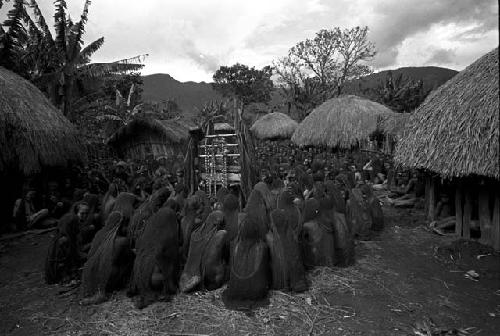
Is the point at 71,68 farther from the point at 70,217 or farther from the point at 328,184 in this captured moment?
the point at 328,184

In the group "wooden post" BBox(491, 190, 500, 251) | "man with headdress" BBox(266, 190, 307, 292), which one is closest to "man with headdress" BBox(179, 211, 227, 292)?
"man with headdress" BBox(266, 190, 307, 292)

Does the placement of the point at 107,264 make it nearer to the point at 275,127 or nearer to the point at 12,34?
the point at 12,34

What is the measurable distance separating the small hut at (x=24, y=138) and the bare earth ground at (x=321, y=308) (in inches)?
121

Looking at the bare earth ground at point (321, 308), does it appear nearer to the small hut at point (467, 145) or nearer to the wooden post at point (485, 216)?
the wooden post at point (485, 216)

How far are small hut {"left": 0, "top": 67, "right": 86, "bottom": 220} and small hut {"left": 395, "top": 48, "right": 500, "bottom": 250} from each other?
8.34 metres

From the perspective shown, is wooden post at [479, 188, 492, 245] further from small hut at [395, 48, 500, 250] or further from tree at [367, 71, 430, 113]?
tree at [367, 71, 430, 113]

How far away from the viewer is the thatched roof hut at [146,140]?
17055 mm

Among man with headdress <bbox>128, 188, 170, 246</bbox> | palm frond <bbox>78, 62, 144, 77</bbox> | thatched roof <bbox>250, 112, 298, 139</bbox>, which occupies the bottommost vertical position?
man with headdress <bbox>128, 188, 170, 246</bbox>

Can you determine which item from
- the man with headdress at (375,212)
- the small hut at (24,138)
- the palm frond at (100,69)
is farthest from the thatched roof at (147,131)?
the man with headdress at (375,212)

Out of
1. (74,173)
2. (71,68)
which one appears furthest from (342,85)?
(74,173)

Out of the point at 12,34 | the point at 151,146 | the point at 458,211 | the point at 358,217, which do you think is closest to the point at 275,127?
the point at 151,146

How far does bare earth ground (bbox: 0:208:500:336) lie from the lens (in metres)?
3.63

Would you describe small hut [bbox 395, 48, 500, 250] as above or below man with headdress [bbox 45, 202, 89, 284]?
above

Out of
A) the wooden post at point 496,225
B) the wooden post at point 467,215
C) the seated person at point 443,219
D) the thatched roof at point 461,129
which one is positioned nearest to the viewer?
the thatched roof at point 461,129
